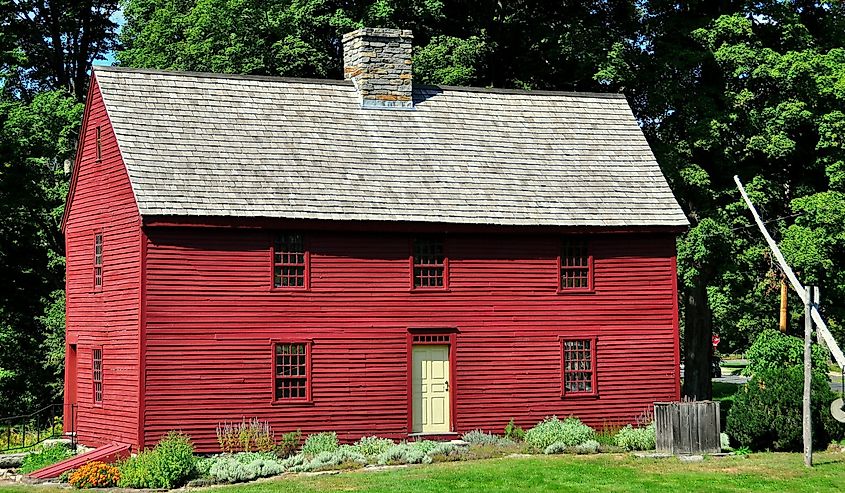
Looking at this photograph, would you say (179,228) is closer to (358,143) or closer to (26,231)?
(358,143)

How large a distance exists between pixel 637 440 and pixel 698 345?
41.9ft

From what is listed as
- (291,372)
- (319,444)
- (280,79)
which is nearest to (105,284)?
(291,372)

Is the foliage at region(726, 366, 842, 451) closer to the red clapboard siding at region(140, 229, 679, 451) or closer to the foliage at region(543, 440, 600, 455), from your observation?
the red clapboard siding at region(140, 229, 679, 451)

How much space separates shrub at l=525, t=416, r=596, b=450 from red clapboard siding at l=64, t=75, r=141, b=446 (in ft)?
28.5

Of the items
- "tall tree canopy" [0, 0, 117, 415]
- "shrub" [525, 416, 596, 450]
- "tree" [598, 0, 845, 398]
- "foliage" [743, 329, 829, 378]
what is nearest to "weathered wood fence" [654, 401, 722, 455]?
"shrub" [525, 416, 596, 450]

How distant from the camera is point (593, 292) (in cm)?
3145

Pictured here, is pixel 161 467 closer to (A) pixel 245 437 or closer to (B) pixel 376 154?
(A) pixel 245 437

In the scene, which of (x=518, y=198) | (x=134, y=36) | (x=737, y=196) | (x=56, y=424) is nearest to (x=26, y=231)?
(x=56, y=424)

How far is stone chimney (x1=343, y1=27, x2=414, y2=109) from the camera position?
108 feet

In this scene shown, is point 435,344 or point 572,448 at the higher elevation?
point 435,344

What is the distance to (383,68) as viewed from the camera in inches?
1297

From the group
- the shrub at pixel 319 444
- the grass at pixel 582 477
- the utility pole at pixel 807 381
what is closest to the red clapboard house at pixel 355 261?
the shrub at pixel 319 444

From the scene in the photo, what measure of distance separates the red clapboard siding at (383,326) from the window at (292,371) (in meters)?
0.21

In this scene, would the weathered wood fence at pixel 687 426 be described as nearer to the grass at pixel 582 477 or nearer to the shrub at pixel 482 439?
the grass at pixel 582 477
